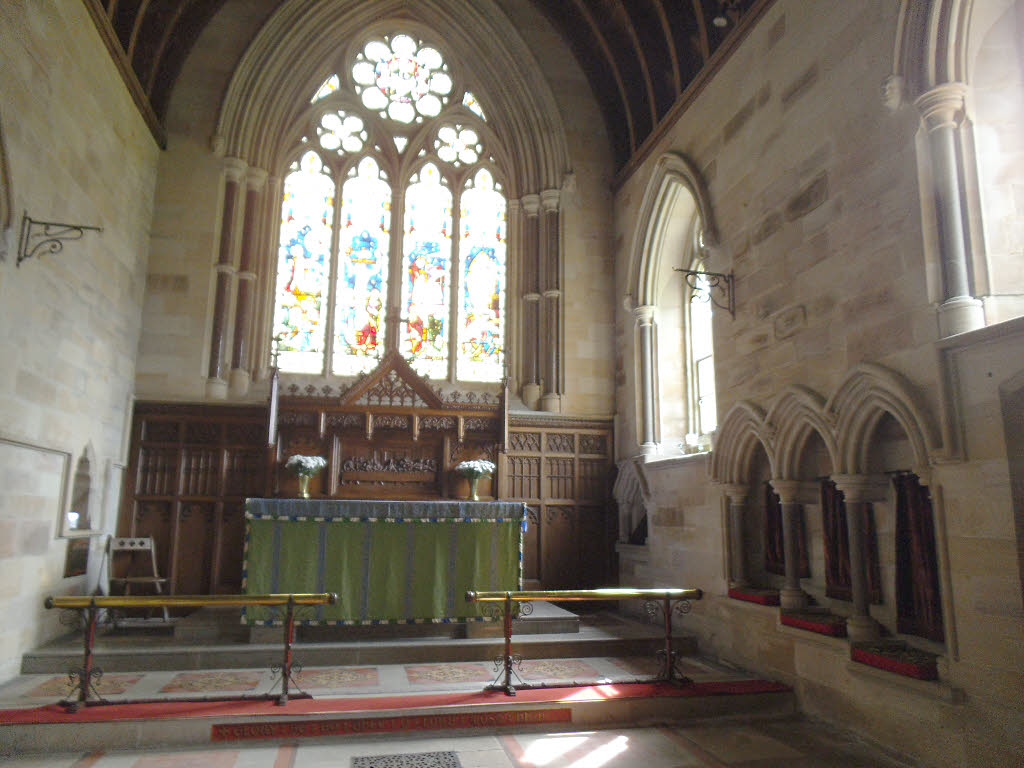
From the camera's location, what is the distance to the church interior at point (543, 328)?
15.1ft

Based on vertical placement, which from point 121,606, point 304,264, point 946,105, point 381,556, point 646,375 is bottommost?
point 121,606

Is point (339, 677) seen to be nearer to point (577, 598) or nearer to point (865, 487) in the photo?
point (577, 598)

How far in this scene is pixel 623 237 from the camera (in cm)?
970

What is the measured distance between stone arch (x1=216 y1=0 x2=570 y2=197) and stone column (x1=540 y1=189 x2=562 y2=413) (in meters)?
0.35

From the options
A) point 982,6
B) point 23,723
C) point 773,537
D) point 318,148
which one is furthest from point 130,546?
point 982,6

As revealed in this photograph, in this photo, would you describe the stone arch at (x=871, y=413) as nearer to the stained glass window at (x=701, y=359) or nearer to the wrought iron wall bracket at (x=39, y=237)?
the stained glass window at (x=701, y=359)

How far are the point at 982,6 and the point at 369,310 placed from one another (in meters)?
6.93

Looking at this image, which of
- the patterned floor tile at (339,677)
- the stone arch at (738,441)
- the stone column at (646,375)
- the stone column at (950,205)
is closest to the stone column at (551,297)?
the stone column at (646,375)

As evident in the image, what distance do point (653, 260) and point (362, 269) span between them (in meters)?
3.64

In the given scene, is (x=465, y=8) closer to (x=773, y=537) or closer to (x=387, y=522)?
(x=387, y=522)

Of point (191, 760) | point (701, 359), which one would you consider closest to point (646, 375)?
point (701, 359)

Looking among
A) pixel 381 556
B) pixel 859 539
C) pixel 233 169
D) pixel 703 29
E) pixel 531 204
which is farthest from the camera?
pixel 531 204

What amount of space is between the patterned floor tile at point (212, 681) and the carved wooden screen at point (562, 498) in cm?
380

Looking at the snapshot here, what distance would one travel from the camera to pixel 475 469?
8.23m
